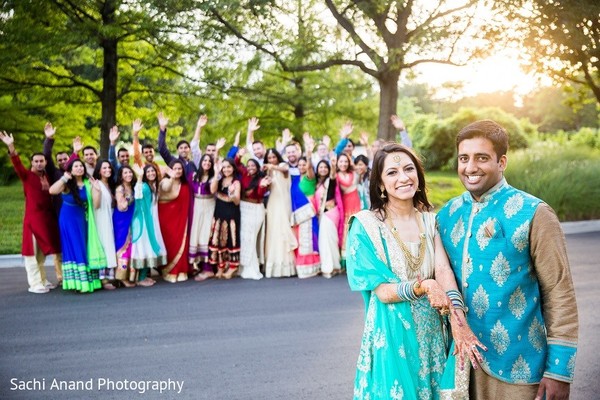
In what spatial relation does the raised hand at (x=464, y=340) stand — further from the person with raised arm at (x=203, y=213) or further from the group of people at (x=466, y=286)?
the person with raised arm at (x=203, y=213)

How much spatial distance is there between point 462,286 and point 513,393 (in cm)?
48

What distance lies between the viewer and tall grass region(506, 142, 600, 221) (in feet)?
47.3

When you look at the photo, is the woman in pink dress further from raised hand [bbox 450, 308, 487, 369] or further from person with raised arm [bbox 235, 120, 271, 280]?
raised hand [bbox 450, 308, 487, 369]

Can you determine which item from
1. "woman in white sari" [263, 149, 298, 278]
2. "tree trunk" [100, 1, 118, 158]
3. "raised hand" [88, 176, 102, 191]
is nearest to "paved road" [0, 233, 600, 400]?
"woman in white sari" [263, 149, 298, 278]

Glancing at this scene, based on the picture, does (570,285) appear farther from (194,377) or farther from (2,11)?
(2,11)

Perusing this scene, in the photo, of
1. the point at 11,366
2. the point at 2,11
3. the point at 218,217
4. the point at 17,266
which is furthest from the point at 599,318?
the point at 2,11

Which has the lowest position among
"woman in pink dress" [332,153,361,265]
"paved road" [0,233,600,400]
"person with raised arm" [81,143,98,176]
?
"paved road" [0,233,600,400]

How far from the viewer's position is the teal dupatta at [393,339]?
2604 mm

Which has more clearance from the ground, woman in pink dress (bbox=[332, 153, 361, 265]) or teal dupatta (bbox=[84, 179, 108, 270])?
woman in pink dress (bbox=[332, 153, 361, 265])

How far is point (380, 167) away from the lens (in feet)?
9.35

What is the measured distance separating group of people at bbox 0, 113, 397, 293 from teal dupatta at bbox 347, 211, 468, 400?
19.4ft

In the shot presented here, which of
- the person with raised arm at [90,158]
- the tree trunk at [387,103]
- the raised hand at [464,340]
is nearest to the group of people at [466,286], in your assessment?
the raised hand at [464,340]

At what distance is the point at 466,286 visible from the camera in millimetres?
2547

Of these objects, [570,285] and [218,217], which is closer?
[570,285]
